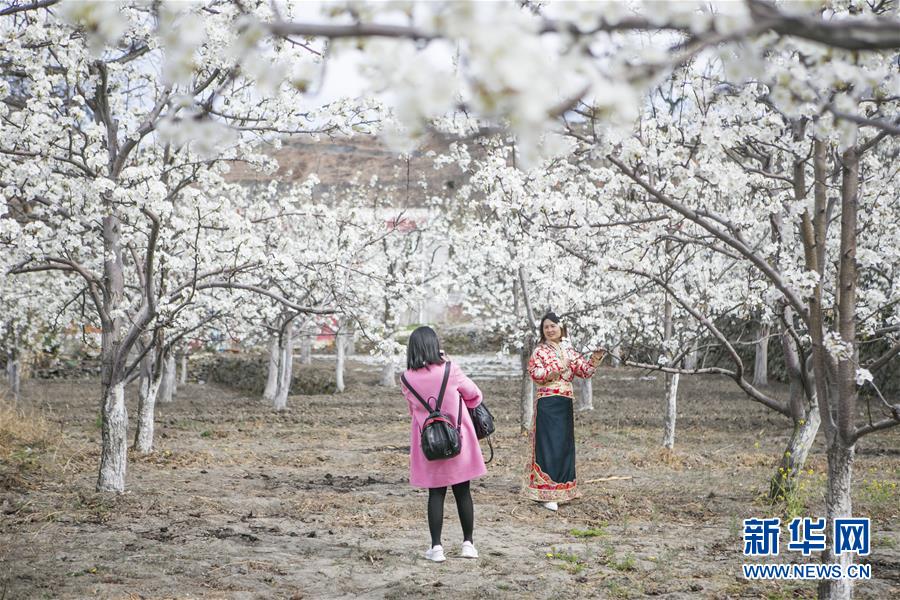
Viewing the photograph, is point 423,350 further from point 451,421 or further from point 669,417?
point 669,417

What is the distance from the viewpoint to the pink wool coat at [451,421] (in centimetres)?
589

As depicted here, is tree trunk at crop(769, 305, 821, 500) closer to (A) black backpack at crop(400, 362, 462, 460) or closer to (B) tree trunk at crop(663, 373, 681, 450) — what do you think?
(A) black backpack at crop(400, 362, 462, 460)

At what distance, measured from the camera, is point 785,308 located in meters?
6.38

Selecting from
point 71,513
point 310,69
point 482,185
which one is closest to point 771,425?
point 482,185

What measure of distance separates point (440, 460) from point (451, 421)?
0.29 m

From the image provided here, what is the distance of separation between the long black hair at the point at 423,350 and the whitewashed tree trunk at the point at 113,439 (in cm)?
314

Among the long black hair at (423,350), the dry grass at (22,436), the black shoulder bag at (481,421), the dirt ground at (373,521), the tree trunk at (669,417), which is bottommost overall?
the dirt ground at (373,521)

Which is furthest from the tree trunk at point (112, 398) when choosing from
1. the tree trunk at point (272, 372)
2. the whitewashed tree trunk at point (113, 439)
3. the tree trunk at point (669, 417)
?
the tree trunk at point (272, 372)

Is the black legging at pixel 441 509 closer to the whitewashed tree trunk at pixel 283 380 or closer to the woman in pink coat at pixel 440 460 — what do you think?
the woman in pink coat at pixel 440 460

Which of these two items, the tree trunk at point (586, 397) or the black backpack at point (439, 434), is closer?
the black backpack at point (439, 434)

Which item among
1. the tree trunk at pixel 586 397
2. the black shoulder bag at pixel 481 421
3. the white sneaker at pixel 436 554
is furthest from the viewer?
the tree trunk at pixel 586 397

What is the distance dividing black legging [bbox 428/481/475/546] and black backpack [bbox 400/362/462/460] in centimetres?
32

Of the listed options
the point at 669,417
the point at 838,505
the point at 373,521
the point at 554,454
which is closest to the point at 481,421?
the point at 373,521

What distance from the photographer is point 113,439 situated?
7613mm
